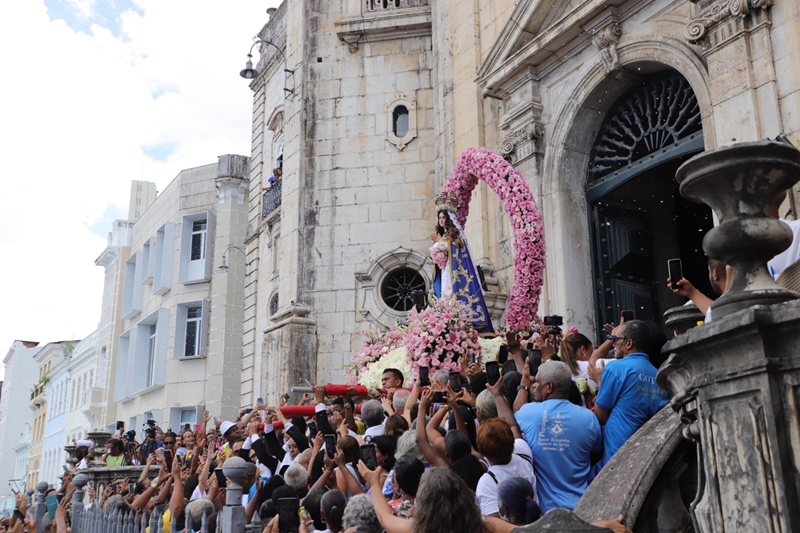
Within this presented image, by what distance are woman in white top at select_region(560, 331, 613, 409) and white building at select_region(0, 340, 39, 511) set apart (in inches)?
2216

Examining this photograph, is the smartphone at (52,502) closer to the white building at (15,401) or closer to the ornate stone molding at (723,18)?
the ornate stone molding at (723,18)

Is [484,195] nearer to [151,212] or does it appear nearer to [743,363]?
[743,363]

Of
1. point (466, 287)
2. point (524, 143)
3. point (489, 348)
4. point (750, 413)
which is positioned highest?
point (524, 143)

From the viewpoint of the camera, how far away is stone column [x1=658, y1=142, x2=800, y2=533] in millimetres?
2277

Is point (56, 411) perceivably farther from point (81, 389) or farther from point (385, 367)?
point (385, 367)

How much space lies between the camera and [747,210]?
261 cm

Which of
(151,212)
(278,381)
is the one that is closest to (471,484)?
(278,381)

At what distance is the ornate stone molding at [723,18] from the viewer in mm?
7867

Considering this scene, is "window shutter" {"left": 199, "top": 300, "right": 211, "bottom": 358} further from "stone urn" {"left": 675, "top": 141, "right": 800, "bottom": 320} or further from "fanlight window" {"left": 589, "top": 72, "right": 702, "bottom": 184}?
"stone urn" {"left": 675, "top": 141, "right": 800, "bottom": 320}

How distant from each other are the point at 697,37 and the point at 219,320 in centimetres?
1938

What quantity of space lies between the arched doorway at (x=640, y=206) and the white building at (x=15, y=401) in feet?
174

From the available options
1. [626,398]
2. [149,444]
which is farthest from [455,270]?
[149,444]

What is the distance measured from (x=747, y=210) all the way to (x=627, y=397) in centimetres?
210

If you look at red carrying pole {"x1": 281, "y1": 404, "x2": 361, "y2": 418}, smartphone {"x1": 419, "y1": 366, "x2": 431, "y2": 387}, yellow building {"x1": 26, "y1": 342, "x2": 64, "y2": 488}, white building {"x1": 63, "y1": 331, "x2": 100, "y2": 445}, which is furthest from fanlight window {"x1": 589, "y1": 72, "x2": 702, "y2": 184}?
yellow building {"x1": 26, "y1": 342, "x2": 64, "y2": 488}
